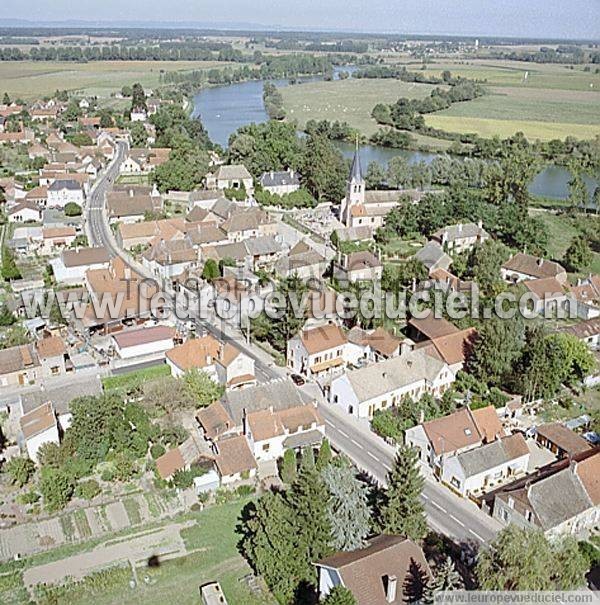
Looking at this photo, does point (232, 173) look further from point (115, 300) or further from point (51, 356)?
point (51, 356)

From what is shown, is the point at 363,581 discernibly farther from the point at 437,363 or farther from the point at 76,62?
the point at 76,62

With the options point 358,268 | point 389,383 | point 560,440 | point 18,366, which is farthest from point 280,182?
point 560,440

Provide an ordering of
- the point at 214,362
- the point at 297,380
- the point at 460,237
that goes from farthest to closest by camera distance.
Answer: the point at 460,237, the point at 297,380, the point at 214,362

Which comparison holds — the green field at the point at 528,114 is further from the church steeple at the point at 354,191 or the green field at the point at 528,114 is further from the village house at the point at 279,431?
the village house at the point at 279,431

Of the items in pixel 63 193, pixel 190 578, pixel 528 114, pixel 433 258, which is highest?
pixel 528 114

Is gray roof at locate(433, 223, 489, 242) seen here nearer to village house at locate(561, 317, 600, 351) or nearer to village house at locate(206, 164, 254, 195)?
village house at locate(561, 317, 600, 351)

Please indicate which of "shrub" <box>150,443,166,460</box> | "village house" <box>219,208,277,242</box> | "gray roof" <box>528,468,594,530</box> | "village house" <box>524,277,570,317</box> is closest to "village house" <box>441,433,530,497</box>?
"gray roof" <box>528,468,594,530</box>

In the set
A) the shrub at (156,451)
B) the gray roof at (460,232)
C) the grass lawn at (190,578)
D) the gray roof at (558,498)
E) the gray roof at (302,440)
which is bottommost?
the grass lawn at (190,578)

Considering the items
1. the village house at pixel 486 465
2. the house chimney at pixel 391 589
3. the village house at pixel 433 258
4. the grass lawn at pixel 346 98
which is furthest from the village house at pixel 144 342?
the grass lawn at pixel 346 98
